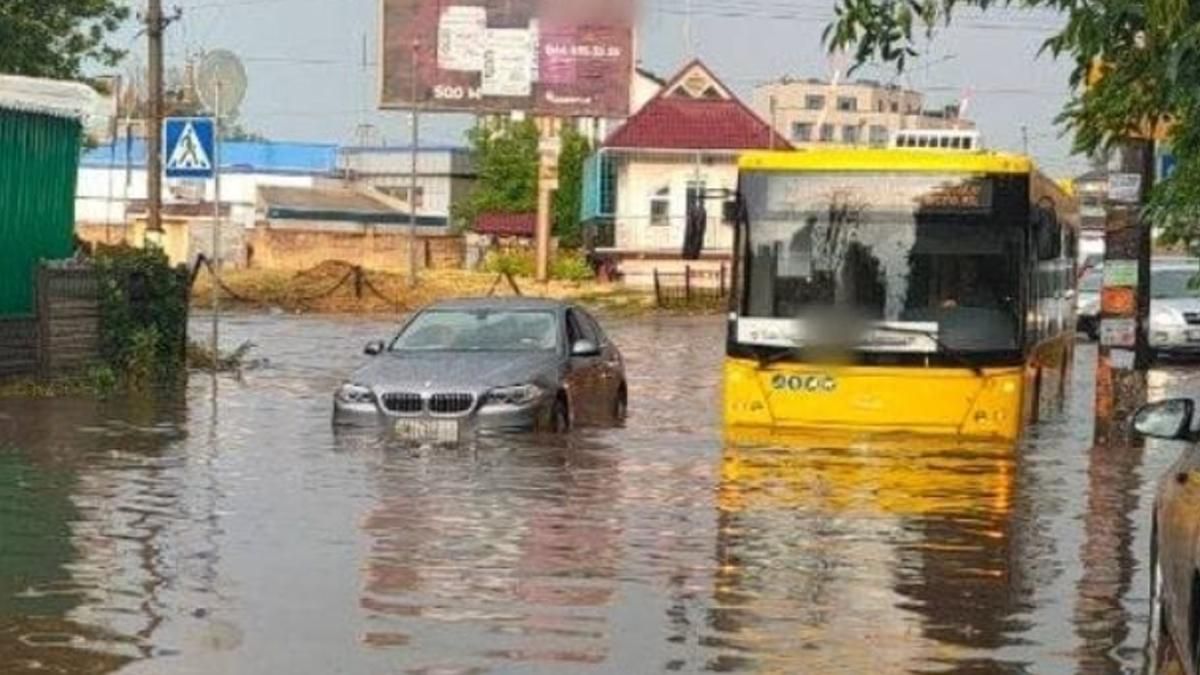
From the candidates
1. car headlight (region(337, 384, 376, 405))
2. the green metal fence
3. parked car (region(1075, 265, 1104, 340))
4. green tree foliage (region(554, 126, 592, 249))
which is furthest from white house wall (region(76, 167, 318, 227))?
car headlight (region(337, 384, 376, 405))

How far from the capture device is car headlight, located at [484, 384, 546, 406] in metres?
19.3

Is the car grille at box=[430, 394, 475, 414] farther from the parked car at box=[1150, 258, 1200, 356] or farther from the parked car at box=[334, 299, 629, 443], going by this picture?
the parked car at box=[1150, 258, 1200, 356]

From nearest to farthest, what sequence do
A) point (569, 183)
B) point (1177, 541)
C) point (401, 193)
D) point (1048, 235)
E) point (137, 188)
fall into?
point (1177, 541), point (1048, 235), point (569, 183), point (137, 188), point (401, 193)

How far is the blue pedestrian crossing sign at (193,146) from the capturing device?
26672 millimetres

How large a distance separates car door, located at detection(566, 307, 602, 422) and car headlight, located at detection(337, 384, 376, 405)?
200 centimetres

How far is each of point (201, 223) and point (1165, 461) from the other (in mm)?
58646

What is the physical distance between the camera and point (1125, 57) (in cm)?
991

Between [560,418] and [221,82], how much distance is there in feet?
33.2

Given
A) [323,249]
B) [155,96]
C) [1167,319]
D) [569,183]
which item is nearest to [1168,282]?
[1167,319]

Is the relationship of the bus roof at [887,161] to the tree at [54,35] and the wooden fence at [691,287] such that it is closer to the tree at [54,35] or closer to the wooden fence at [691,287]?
the tree at [54,35]

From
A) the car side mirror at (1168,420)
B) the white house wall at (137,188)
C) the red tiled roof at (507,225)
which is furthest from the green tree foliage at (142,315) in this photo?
the white house wall at (137,188)

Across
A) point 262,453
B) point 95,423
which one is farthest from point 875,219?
point 95,423

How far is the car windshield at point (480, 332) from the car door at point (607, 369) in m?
0.85

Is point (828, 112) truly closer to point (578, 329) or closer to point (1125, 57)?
point (578, 329)
